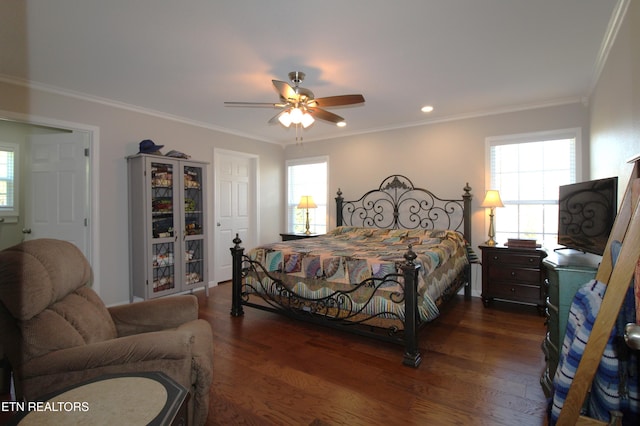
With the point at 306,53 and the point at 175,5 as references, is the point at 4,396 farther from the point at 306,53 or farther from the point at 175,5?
the point at 306,53

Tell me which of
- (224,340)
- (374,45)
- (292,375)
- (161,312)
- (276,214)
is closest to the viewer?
(161,312)

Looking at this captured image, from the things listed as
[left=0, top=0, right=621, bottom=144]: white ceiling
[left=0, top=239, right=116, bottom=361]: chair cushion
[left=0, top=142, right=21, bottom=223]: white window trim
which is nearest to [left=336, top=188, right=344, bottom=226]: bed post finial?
[left=0, top=0, right=621, bottom=144]: white ceiling

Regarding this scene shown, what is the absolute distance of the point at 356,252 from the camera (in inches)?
130

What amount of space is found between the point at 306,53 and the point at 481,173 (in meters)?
2.94

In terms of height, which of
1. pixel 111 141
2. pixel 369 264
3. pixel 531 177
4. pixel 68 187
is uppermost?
pixel 111 141

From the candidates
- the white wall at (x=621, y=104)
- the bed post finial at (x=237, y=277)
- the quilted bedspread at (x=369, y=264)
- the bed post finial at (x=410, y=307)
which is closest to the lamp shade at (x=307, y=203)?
the quilted bedspread at (x=369, y=264)

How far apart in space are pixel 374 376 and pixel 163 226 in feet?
10.3

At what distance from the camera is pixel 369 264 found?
9.12 feet

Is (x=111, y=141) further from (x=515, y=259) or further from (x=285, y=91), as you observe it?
(x=515, y=259)

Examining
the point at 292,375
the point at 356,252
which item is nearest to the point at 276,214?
the point at 356,252

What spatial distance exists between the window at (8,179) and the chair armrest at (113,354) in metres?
4.22

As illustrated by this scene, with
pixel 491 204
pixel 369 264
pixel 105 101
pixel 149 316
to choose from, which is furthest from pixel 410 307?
pixel 105 101

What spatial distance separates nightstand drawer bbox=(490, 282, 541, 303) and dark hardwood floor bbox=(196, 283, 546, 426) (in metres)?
0.25

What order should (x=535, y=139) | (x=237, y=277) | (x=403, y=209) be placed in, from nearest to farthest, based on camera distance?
(x=237, y=277)
(x=535, y=139)
(x=403, y=209)
